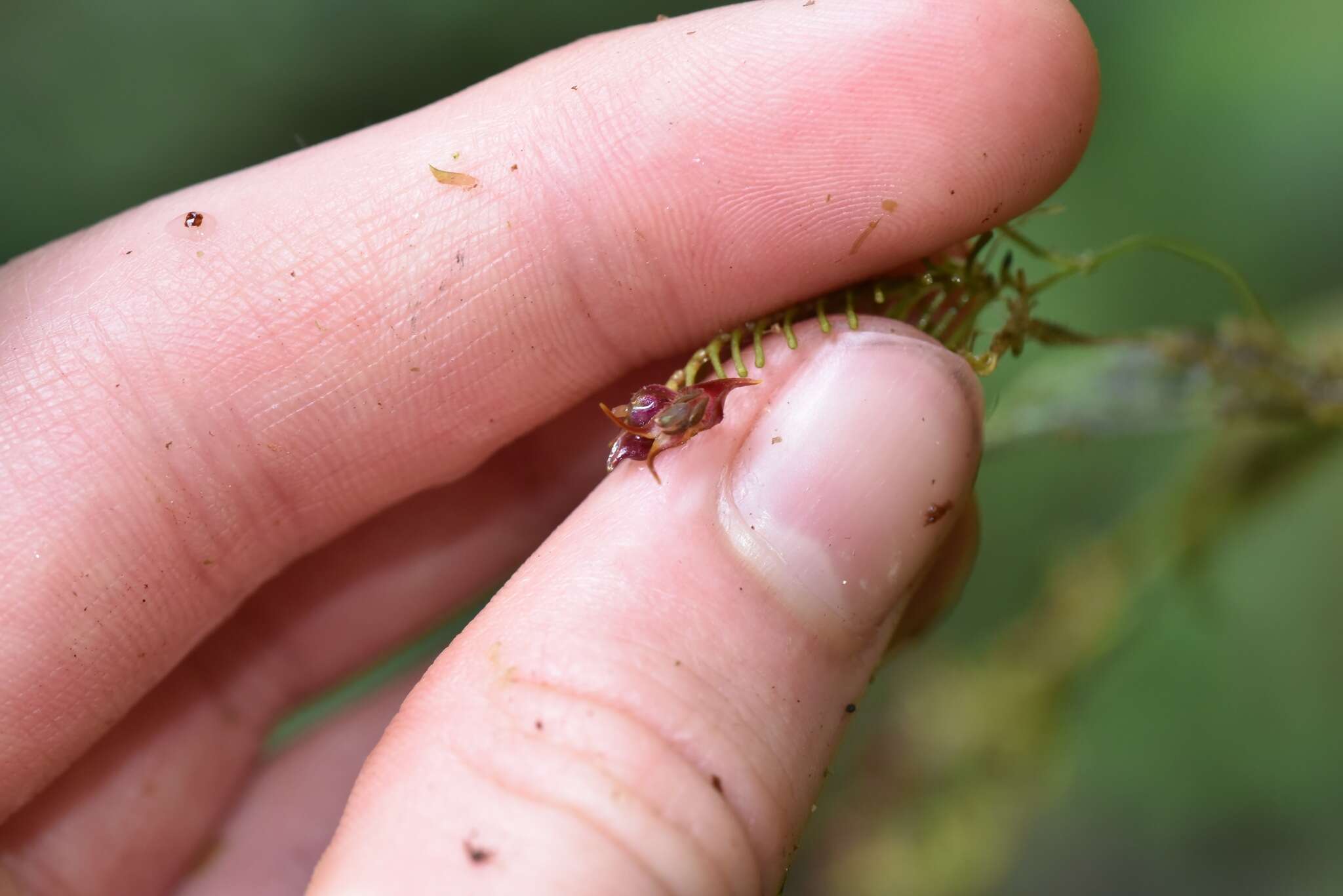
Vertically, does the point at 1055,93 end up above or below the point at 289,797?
above

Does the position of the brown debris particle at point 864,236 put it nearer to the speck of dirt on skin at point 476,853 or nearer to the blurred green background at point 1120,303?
the speck of dirt on skin at point 476,853

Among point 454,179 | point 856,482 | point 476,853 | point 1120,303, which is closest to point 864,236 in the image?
point 856,482

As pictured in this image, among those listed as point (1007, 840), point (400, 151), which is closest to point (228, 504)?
point (400, 151)

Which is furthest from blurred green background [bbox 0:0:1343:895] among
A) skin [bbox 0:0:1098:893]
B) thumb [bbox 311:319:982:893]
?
thumb [bbox 311:319:982:893]

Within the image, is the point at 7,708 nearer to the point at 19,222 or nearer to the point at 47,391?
the point at 47,391

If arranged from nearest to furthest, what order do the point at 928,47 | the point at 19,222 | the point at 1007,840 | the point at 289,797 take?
the point at 928,47, the point at 289,797, the point at 19,222, the point at 1007,840

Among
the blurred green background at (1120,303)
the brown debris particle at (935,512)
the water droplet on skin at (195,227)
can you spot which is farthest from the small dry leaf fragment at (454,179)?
the blurred green background at (1120,303)
